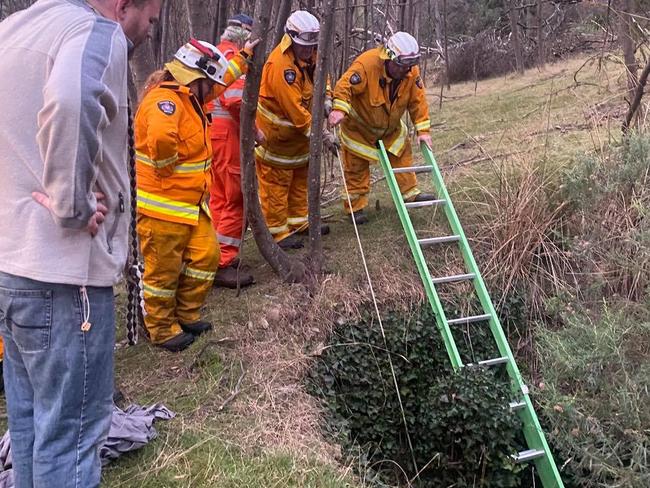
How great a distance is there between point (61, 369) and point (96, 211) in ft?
1.65

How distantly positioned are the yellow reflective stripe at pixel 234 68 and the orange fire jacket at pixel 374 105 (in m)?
1.33

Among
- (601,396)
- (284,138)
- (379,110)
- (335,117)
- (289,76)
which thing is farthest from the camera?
(379,110)

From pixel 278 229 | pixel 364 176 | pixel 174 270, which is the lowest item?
pixel 278 229

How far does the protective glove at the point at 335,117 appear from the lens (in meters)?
4.79

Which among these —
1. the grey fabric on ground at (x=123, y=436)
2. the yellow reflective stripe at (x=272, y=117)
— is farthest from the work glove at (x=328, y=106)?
the grey fabric on ground at (x=123, y=436)

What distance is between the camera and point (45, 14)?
6.11ft

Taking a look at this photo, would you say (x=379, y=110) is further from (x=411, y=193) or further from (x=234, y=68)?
(x=234, y=68)

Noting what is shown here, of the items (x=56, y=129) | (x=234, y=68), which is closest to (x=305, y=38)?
(x=234, y=68)

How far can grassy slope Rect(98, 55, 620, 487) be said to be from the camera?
2.86 m

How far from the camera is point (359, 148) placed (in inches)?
215

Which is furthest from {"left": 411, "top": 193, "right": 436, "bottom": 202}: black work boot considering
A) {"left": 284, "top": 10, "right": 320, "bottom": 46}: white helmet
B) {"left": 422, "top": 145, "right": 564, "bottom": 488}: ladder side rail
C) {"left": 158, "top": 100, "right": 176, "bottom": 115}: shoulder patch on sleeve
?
{"left": 158, "top": 100, "right": 176, "bottom": 115}: shoulder patch on sleeve

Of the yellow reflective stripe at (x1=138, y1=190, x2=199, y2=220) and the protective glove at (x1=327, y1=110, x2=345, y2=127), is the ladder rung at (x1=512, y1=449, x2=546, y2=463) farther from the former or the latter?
the protective glove at (x1=327, y1=110, x2=345, y2=127)

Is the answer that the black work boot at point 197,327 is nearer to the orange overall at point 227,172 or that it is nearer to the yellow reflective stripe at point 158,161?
the orange overall at point 227,172

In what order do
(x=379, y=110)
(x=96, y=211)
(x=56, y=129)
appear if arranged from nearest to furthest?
(x=56, y=129) → (x=96, y=211) → (x=379, y=110)
